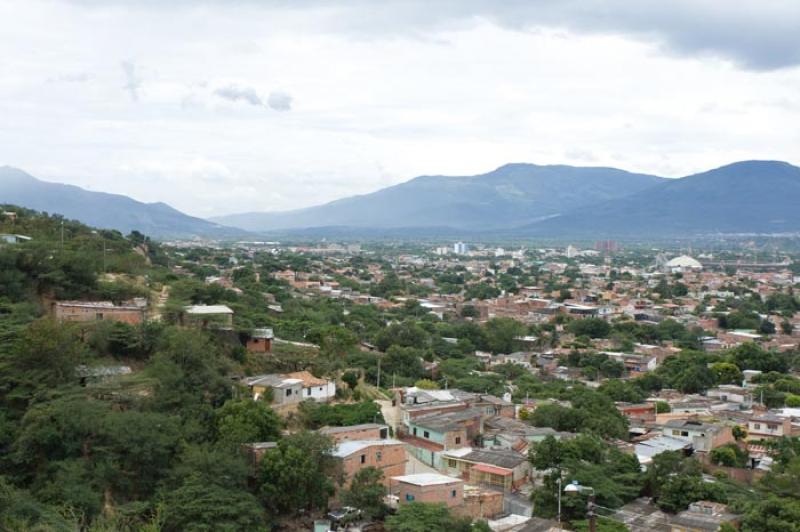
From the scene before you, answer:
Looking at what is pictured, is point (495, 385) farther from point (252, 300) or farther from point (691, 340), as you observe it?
point (691, 340)

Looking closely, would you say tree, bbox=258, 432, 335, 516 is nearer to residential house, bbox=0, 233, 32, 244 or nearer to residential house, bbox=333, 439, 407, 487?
residential house, bbox=333, 439, 407, 487

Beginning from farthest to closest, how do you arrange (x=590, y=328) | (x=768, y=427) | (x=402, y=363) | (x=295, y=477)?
(x=590, y=328), (x=402, y=363), (x=768, y=427), (x=295, y=477)

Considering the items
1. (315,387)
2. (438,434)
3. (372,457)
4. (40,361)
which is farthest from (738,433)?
(40,361)

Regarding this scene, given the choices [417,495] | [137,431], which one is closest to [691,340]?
[417,495]

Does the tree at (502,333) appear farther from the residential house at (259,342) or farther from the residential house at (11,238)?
the residential house at (11,238)

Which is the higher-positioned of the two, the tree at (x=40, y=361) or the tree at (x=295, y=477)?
the tree at (x=40, y=361)

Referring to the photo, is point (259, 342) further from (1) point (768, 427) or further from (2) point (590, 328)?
(2) point (590, 328)

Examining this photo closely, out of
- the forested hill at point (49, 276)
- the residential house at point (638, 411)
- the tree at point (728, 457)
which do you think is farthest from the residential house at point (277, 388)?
the tree at point (728, 457)
